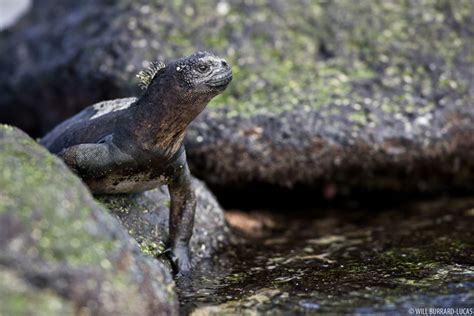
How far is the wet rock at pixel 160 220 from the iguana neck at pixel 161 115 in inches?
31.3

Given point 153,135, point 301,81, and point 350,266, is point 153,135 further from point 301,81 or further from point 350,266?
point 301,81

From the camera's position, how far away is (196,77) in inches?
219

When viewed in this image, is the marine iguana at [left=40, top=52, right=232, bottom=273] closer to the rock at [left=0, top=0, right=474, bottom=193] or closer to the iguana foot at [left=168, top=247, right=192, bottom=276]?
the iguana foot at [left=168, top=247, right=192, bottom=276]

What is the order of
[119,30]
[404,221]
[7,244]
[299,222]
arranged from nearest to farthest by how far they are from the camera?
[7,244], [404,221], [299,222], [119,30]

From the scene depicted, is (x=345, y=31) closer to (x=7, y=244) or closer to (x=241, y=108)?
(x=241, y=108)

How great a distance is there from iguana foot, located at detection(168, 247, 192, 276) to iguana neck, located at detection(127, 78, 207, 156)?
0.92 meters

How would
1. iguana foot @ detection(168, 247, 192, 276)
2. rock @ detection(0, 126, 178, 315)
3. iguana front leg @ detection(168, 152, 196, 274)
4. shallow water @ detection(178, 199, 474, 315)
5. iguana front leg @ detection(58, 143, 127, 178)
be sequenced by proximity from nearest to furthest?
rock @ detection(0, 126, 178, 315) < shallow water @ detection(178, 199, 474, 315) < iguana front leg @ detection(58, 143, 127, 178) < iguana foot @ detection(168, 247, 192, 276) < iguana front leg @ detection(168, 152, 196, 274)

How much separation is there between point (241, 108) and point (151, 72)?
8.04 feet

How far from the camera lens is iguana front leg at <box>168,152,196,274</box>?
6180mm

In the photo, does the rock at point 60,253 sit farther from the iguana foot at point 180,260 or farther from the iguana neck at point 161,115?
the iguana foot at point 180,260

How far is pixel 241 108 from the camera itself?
323 inches

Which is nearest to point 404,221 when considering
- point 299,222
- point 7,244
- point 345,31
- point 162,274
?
point 299,222

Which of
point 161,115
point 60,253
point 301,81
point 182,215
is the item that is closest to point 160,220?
point 182,215

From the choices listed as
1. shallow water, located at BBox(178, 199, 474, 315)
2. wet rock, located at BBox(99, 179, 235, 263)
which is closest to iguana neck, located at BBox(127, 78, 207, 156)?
wet rock, located at BBox(99, 179, 235, 263)
